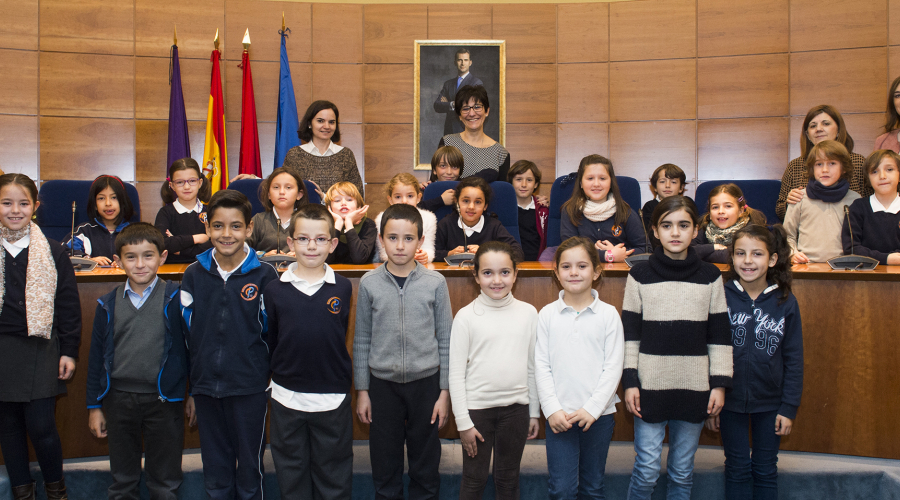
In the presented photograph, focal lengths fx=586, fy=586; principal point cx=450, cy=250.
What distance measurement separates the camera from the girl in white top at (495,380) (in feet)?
6.65

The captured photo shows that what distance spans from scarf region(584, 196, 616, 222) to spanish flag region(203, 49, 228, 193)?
360 centimetres

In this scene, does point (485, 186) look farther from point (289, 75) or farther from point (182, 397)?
point (289, 75)

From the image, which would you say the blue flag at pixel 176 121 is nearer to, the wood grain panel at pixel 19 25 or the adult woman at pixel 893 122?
the wood grain panel at pixel 19 25

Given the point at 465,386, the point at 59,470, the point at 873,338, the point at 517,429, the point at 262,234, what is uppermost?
the point at 262,234

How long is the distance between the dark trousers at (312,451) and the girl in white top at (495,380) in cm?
41

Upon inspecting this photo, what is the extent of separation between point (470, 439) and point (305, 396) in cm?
58

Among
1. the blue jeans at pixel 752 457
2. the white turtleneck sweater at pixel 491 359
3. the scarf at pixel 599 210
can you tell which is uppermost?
the scarf at pixel 599 210

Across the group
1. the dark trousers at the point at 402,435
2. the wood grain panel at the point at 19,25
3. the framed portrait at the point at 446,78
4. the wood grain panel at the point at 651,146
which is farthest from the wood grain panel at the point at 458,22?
the dark trousers at the point at 402,435

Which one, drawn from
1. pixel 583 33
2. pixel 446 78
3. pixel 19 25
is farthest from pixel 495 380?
pixel 19 25

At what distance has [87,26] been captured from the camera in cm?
531

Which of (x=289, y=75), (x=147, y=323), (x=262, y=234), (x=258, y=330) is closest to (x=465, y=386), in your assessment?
(x=258, y=330)

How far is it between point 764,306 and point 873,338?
1.79 feet

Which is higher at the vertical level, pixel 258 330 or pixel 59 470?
pixel 258 330

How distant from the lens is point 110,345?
216cm
